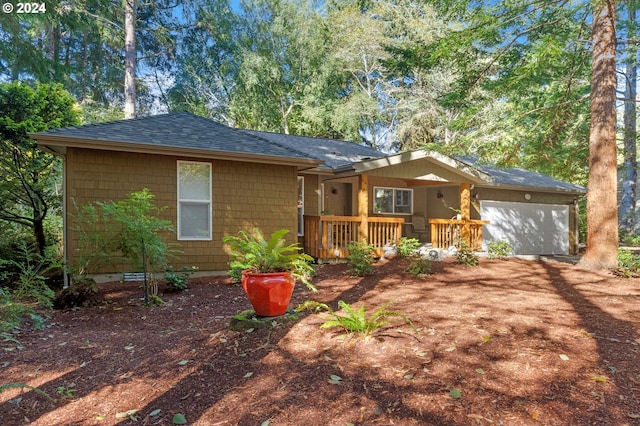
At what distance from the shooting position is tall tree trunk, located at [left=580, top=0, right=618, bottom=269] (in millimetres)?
8781

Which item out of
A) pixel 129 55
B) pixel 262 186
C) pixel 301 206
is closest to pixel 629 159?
pixel 301 206

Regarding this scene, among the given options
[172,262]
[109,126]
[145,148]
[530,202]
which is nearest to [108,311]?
[172,262]

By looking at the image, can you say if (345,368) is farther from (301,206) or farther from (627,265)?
(627,265)

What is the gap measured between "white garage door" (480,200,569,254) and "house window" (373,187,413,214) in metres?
2.40

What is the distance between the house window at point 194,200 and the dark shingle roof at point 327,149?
11.8 feet

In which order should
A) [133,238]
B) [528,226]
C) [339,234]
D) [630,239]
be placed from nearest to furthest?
[133,238] < [339,234] < [528,226] < [630,239]

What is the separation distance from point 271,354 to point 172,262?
17.4 feet

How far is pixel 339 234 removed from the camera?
36.5 feet

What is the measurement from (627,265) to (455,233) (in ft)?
13.7

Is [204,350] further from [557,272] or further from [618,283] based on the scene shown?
[557,272]

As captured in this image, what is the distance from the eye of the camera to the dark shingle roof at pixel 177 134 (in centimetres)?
779

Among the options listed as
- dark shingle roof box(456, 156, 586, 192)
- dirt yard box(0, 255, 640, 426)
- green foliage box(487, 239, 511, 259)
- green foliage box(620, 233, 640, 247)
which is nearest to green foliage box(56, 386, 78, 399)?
dirt yard box(0, 255, 640, 426)

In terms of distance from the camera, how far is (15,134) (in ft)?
30.2

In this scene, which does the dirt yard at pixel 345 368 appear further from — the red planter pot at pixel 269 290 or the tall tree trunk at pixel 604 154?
the tall tree trunk at pixel 604 154
